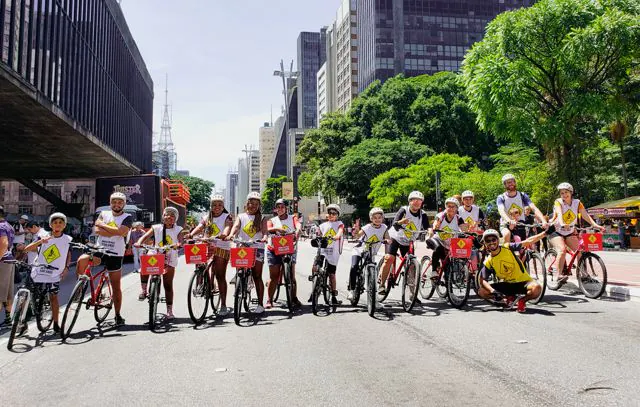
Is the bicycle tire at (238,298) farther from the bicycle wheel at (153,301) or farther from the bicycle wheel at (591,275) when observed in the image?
the bicycle wheel at (591,275)

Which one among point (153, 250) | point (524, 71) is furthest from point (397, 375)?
point (524, 71)

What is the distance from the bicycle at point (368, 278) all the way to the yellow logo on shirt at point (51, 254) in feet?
14.3

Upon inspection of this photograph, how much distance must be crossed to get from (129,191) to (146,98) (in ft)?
115

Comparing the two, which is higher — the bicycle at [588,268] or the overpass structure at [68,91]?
the overpass structure at [68,91]

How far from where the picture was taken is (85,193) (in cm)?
6875

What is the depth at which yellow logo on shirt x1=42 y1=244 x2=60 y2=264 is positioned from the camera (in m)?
7.28

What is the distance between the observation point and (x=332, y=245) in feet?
29.2

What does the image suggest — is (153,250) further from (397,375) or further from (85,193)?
(85,193)

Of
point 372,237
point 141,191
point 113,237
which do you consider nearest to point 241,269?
point 113,237

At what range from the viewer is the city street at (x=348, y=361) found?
4516 millimetres

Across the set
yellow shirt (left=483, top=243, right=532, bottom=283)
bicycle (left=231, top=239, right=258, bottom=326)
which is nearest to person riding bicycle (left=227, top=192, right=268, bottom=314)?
bicycle (left=231, top=239, right=258, bottom=326)

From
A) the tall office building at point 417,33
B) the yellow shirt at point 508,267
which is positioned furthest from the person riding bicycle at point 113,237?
the tall office building at point 417,33

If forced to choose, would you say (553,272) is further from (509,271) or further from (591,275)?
(509,271)

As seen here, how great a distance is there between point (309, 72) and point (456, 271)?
180 metres
